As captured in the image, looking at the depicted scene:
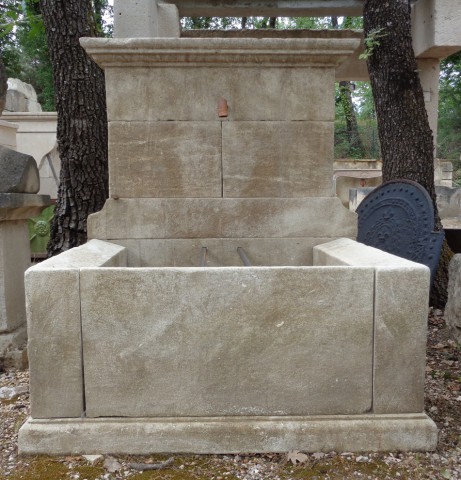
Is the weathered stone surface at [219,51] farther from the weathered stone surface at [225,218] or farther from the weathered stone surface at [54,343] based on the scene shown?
the weathered stone surface at [54,343]

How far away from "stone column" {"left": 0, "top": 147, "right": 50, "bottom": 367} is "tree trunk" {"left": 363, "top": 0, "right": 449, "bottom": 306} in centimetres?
376

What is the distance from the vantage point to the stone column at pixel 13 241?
3.64 meters

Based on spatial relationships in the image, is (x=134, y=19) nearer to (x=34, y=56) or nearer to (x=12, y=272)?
(x=12, y=272)

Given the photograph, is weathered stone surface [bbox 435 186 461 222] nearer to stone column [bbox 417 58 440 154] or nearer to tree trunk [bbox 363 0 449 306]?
stone column [bbox 417 58 440 154]

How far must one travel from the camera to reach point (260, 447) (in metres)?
2.38

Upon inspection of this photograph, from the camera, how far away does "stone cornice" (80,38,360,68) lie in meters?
3.35

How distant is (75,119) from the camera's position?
4.79 metres

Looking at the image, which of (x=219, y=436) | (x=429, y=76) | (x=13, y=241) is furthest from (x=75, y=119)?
(x=429, y=76)

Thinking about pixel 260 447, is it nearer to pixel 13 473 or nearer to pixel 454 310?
pixel 13 473

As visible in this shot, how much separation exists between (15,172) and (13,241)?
22.2 inches

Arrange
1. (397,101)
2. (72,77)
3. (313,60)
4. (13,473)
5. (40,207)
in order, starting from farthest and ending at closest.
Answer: (397,101), (72,77), (40,207), (313,60), (13,473)

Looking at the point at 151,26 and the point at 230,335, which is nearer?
the point at 230,335

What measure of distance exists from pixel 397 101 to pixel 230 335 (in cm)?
393

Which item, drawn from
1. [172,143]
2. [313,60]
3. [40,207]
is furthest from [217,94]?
[40,207]
